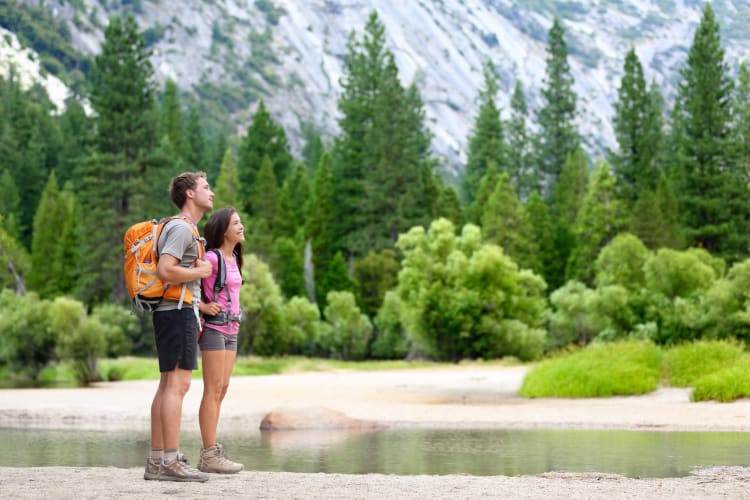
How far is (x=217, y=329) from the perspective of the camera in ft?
28.8

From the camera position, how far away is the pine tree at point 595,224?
211 feet

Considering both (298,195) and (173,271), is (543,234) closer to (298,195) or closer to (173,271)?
(298,195)

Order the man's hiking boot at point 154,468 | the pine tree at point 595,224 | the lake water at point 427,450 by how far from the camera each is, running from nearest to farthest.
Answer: the man's hiking boot at point 154,468
the lake water at point 427,450
the pine tree at point 595,224

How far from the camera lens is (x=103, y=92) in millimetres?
66250

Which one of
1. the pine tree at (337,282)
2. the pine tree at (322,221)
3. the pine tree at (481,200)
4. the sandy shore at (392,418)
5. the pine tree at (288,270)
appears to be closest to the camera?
the sandy shore at (392,418)

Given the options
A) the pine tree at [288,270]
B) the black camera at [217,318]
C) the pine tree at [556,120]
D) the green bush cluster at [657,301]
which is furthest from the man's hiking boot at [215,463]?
the pine tree at [556,120]

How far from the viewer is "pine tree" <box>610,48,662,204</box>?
71625mm

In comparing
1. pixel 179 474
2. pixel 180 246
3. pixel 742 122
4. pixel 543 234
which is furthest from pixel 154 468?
pixel 742 122

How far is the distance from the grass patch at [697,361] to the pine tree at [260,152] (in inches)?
2471

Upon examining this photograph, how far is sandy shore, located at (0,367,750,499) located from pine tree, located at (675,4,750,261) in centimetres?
2899

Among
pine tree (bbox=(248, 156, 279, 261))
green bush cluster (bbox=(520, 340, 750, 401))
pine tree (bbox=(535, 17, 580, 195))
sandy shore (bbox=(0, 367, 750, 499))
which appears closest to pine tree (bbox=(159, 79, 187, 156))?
pine tree (bbox=(248, 156, 279, 261))

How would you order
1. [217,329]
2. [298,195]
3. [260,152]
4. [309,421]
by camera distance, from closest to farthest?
[217,329] → [309,421] → [298,195] → [260,152]

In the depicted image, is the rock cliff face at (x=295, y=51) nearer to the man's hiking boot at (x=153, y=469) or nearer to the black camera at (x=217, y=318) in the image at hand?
the black camera at (x=217, y=318)

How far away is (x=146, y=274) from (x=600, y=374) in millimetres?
17719
